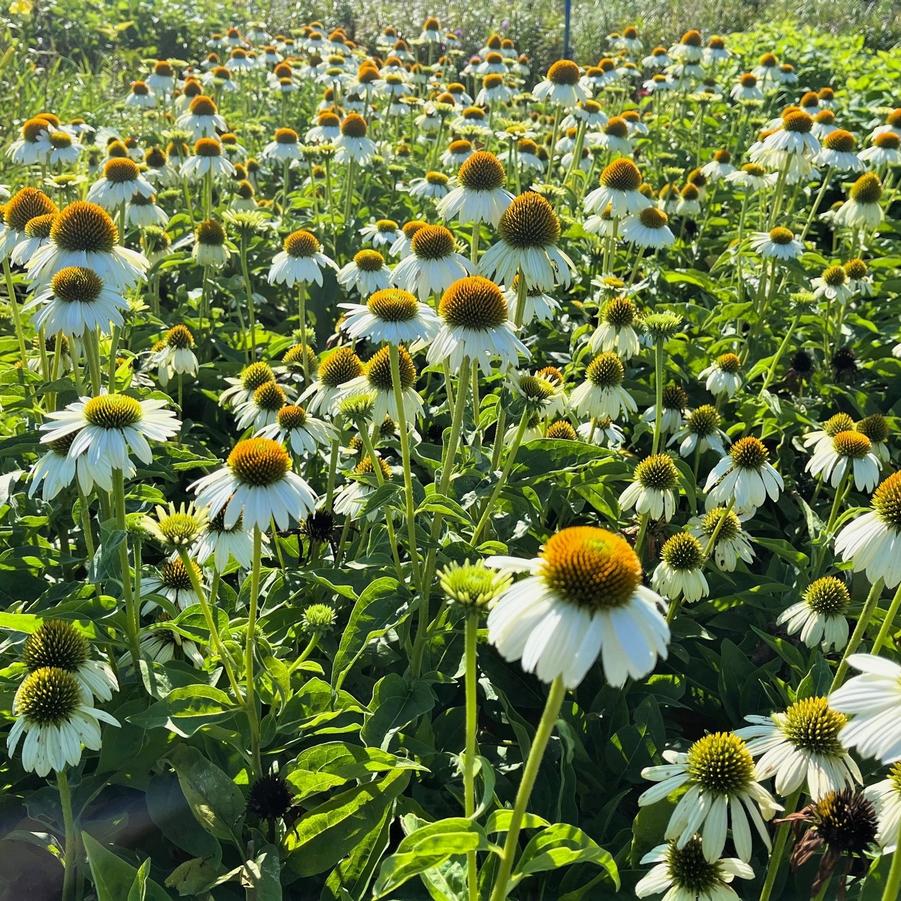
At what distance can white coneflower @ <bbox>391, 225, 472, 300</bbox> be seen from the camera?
258cm

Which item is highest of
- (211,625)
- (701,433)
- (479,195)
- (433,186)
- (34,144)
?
(479,195)

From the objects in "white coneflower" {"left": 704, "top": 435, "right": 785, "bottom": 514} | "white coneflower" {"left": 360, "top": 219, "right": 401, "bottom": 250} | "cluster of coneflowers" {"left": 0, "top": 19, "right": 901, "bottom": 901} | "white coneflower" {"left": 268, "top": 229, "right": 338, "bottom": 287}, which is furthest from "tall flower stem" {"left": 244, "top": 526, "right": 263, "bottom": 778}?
"white coneflower" {"left": 360, "top": 219, "right": 401, "bottom": 250}

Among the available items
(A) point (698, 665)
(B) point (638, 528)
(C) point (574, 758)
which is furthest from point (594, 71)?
(C) point (574, 758)

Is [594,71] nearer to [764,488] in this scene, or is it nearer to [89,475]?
[764,488]

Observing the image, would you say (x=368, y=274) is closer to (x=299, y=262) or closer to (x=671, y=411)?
(x=299, y=262)

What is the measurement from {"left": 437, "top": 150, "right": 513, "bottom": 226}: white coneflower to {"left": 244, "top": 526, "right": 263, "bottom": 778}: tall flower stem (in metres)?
1.27

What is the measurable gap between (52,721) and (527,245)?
1615 millimetres

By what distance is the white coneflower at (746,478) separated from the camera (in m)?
2.76

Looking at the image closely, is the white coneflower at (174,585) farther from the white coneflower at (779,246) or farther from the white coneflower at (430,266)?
the white coneflower at (779,246)

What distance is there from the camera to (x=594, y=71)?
7004mm

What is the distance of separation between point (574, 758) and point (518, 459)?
78cm

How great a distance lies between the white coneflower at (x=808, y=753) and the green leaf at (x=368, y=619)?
889mm

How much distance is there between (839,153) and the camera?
498cm

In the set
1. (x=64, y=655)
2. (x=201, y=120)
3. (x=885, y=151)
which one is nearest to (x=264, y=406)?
(x=64, y=655)
